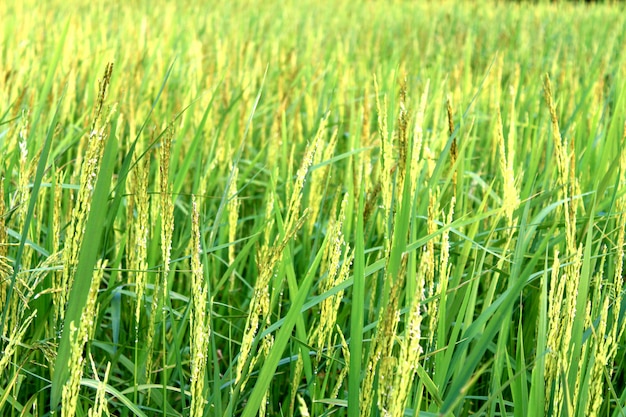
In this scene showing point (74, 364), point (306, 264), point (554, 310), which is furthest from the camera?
point (306, 264)

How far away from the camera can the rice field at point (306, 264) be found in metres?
0.81

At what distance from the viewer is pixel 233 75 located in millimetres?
3234

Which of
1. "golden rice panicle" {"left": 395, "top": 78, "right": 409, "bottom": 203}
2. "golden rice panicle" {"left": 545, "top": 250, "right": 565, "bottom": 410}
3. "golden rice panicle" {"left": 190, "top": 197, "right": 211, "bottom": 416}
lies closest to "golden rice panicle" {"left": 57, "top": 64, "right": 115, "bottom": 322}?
"golden rice panicle" {"left": 190, "top": 197, "right": 211, "bottom": 416}

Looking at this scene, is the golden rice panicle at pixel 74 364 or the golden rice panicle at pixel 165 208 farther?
the golden rice panicle at pixel 165 208

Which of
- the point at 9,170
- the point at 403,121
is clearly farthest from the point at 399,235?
the point at 9,170

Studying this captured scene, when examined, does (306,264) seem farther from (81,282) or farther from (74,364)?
(74,364)

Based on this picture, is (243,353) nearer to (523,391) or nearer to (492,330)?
(492,330)

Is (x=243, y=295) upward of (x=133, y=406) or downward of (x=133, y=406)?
downward

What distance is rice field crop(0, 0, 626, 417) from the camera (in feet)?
2.66

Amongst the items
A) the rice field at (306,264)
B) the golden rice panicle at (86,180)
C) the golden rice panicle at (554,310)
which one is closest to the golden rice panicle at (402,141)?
the rice field at (306,264)

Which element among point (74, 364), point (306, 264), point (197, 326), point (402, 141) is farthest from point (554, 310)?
point (306, 264)

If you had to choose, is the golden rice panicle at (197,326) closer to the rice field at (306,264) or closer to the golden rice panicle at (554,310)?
the rice field at (306,264)

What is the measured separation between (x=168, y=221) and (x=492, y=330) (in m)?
0.41

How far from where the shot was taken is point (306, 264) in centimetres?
152
